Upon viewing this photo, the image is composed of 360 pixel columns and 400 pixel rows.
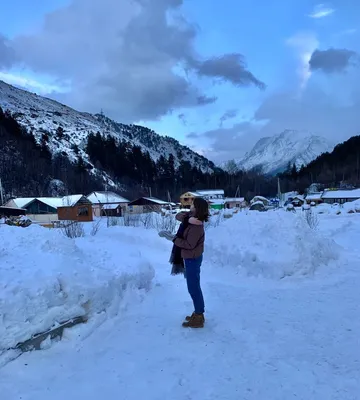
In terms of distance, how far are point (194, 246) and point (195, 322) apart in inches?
43.4

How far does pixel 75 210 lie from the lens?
44938 mm

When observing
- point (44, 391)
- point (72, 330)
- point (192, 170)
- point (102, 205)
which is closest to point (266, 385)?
point (44, 391)

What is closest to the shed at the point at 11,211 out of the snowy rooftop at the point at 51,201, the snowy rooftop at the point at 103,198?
the snowy rooftop at the point at 51,201

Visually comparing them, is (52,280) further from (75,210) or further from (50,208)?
(50,208)

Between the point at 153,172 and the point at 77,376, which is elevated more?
the point at 153,172

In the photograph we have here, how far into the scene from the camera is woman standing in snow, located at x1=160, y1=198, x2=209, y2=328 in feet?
15.5

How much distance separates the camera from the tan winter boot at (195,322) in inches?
185

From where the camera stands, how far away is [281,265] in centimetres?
792

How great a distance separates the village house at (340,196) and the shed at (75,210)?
169ft

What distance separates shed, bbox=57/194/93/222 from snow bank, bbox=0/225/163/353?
3972 cm

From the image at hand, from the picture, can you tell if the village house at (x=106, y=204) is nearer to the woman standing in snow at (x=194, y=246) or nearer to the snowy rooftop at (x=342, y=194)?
the snowy rooftop at (x=342, y=194)

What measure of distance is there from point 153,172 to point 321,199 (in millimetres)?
74906

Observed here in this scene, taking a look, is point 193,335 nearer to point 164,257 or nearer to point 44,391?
point 44,391

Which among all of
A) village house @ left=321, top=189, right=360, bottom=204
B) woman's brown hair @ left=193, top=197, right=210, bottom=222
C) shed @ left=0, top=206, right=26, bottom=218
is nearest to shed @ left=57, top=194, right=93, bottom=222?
shed @ left=0, top=206, right=26, bottom=218
